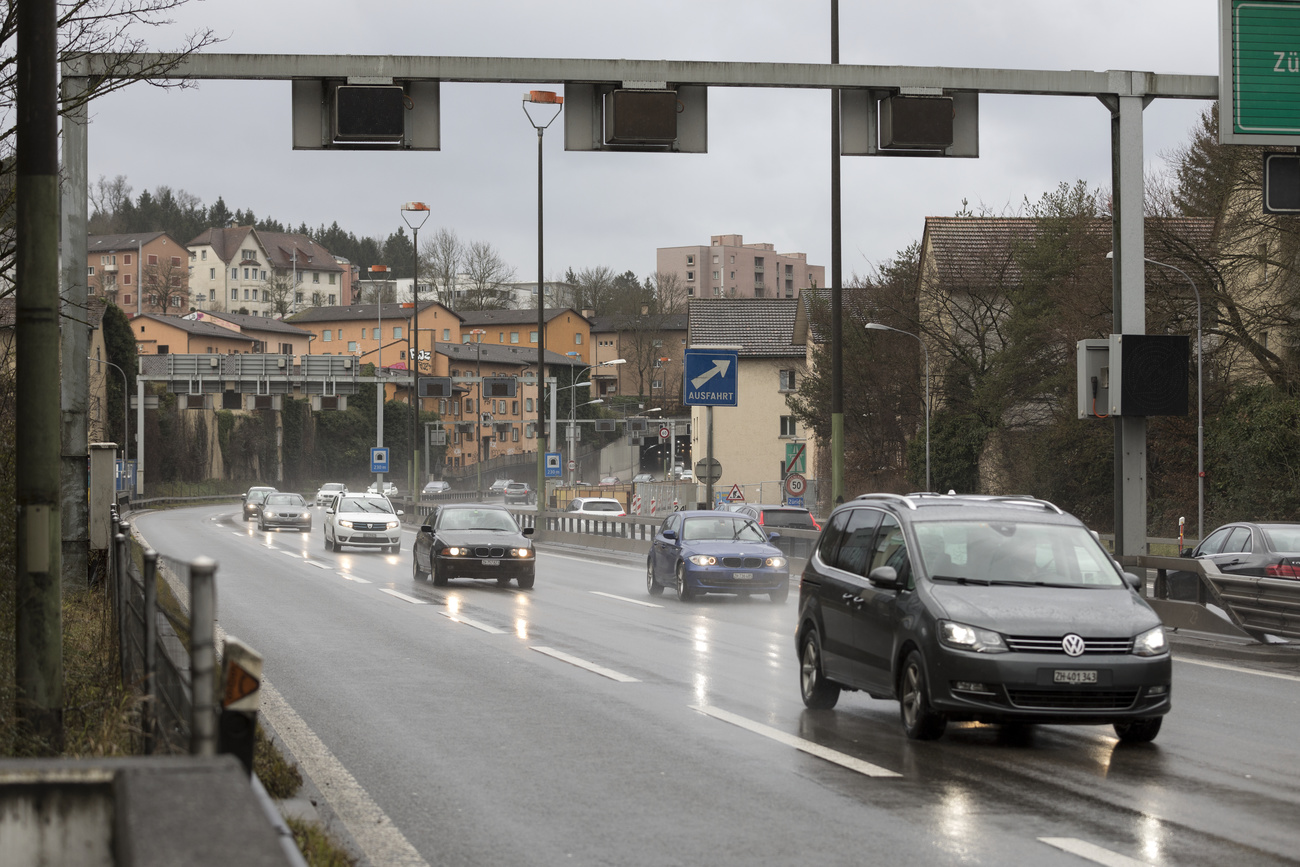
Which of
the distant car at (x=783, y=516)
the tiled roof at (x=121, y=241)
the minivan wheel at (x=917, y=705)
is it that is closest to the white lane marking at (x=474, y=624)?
the minivan wheel at (x=917, y=705)

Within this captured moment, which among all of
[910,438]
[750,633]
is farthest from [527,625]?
[910,438]

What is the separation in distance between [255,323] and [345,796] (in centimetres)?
14392

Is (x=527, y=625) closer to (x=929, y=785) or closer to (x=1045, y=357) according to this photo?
(x=929, y=785)

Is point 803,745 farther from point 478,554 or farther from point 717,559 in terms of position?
point 478,554

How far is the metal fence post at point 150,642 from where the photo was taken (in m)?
6.93

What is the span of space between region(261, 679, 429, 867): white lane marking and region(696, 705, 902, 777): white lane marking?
2.91m

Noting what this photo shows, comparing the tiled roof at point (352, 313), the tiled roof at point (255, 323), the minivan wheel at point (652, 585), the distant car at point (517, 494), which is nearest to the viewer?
the minivan wheel at point (652, 585)

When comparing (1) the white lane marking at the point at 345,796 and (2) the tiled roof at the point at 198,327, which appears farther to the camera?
(2) the tiled roof at the point at 198,327

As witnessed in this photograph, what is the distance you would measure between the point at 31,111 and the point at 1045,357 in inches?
1990

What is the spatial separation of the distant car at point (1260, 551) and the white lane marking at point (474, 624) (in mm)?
9534

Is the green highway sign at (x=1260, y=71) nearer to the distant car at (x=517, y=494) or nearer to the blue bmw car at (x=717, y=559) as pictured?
the blue bmw car at (x=717, y=559)

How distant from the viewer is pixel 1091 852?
23.2 feet

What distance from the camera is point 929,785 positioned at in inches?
348

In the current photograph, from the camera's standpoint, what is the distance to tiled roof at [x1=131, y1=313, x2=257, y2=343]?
13038 cm
